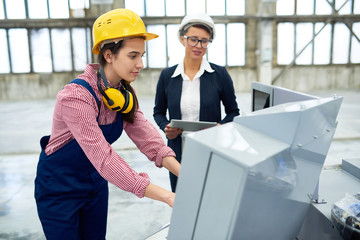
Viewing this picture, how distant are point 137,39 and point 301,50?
37.2 ft

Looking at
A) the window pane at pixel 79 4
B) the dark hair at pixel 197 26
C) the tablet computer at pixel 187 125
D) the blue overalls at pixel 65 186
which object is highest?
the window pane at pixel 79 4

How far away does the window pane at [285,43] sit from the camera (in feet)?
36.9

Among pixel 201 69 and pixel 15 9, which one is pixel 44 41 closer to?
pixel 15 9

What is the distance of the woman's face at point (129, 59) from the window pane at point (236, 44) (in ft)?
34.6

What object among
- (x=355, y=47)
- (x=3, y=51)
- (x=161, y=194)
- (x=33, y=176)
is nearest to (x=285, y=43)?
(x=355, y=47)

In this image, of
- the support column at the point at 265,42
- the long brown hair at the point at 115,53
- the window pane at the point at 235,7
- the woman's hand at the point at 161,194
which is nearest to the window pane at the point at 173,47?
the window pane at the point at 235,7

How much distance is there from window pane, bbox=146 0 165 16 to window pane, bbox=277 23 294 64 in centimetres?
447

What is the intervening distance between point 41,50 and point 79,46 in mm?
1362

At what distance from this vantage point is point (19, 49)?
10781mm

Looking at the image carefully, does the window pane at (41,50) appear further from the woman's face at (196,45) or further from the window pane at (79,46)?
the woman's face at (196,45)

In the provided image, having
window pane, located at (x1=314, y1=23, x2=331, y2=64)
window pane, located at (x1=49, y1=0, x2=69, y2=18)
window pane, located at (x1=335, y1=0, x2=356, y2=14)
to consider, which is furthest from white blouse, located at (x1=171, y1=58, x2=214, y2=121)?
window pane, located at (x1=335, y1=0, x2=356, y2=14)

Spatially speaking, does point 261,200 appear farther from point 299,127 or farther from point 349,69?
point 349,69

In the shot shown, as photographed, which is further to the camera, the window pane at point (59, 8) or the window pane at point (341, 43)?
the window pane at point (341, 43)

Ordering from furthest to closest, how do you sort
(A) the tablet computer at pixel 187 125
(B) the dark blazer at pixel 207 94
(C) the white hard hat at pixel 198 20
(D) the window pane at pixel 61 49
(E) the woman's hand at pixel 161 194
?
1. (D) the window pane at pixel 61 49
2. (B) the dark blazer at pixel 207 94
3. (C) the white hard hat at pixel 198 20
4. (A) the tablet computer at pixel 187 125
5. (E) the woman's hand at pixel 161 194
